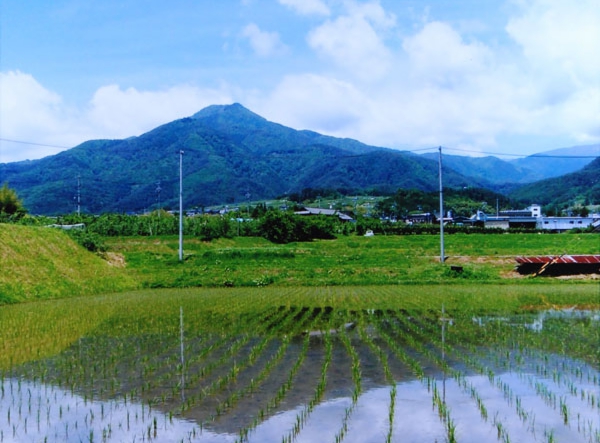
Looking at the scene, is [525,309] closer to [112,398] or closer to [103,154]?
[112,398]

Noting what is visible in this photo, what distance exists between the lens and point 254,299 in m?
20.6

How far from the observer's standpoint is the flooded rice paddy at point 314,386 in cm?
631

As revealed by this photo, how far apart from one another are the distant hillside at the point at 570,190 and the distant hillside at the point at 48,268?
117299 mm

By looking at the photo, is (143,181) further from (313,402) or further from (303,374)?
(313,402)

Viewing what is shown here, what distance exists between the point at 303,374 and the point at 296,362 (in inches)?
34.8

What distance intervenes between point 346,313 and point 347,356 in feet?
19.9

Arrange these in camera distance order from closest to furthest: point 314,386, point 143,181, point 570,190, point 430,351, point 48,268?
point 314,386 → point 430,351 → point 48,268 → point 570,190 → point 143,181

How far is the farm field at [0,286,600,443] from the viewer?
21.0 ft

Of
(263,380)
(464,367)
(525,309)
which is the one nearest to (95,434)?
(263,380)

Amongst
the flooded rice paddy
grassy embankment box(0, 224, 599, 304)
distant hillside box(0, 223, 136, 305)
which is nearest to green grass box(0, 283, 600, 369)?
the flooded rice paddy

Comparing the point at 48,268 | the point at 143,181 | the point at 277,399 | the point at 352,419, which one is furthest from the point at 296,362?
the point at 143,181

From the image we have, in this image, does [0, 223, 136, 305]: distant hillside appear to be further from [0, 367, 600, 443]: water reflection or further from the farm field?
[0, 367, 600, 443]: water reflection

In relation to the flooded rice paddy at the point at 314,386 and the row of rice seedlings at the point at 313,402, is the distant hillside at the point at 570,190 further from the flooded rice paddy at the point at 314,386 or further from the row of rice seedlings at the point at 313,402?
the row of rice seedlings at the point at 313,402

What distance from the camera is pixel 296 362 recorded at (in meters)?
9.72
